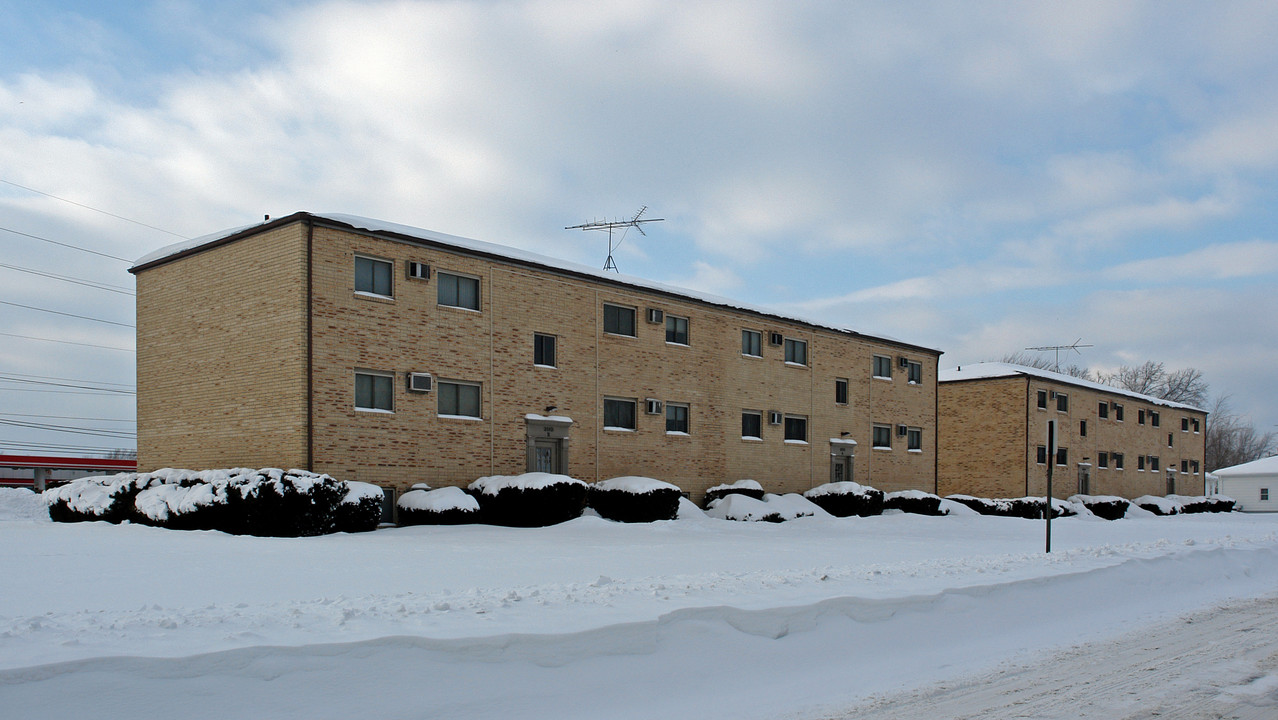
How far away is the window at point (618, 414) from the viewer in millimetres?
26328

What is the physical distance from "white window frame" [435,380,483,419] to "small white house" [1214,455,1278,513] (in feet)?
191

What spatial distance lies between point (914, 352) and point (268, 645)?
35133mm

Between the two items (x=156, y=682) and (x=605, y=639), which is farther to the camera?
(x=605, y=639)

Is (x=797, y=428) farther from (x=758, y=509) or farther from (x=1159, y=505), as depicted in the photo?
(x=1159, y=505)

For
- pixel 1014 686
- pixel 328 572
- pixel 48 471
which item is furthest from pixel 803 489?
pixel 48 471

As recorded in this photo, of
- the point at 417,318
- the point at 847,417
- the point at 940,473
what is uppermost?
the point at 417,318

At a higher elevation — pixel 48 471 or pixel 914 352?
pixel 914 352

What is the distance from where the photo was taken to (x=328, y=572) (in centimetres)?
1210

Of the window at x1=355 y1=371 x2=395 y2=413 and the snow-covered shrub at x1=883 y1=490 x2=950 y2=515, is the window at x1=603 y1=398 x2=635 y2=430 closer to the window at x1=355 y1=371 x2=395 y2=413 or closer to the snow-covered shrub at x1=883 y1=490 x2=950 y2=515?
the window at x1=355 y1=371 x2=395 y2=413

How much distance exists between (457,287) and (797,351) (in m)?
14.2

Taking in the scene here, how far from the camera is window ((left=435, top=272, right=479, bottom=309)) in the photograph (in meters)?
22.8

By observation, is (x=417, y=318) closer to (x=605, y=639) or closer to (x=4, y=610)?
(x=4, y=610)

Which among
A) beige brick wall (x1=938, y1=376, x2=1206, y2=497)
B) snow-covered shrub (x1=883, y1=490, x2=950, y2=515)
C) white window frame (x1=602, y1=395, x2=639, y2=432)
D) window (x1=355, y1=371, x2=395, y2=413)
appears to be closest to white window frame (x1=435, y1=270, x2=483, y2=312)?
window (x1=355, y1=371, x2=395, y2=413)

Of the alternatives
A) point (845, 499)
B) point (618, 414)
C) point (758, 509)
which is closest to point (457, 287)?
point (618, 414)
